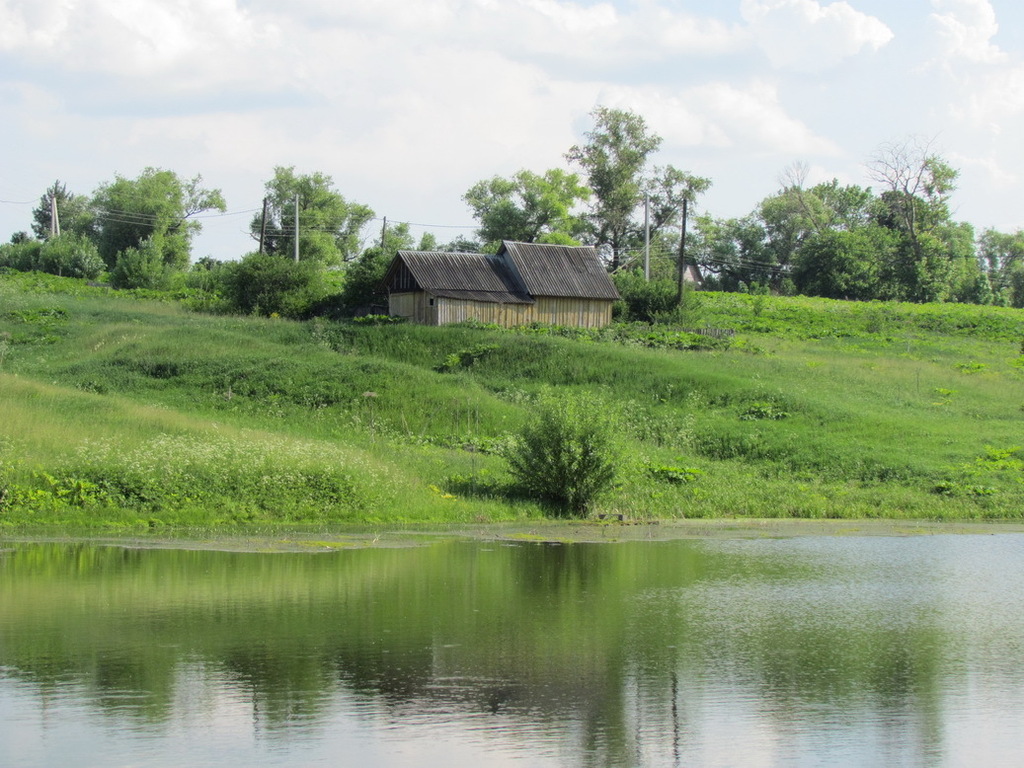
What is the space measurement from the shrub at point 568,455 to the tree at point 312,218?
7495 centimetres

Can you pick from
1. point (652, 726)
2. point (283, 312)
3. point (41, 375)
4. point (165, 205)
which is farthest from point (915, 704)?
point (165, 205)

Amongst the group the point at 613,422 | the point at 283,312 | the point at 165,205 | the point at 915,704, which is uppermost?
the point at 165,205

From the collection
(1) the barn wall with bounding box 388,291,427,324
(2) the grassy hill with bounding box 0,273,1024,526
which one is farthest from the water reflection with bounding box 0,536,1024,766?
(1) the barn wall with bounding box 388,291,427,324

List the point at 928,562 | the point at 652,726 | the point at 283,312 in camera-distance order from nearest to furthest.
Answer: the point at 652,726
the point at 928,562
the point at 283,312

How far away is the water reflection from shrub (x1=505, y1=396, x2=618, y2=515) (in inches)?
243

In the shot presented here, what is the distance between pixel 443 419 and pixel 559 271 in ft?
94.5

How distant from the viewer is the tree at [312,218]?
10219 centimetres

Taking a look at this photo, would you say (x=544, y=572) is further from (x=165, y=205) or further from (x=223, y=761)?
(x=165, y=205)

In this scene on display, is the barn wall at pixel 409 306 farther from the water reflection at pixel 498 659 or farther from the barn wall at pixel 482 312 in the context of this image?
the water reflection at pixel 498 659

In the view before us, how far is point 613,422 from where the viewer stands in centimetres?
2847

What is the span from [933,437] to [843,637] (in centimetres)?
2196

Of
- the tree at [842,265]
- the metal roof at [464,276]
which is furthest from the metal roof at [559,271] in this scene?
the tree at [842,265]

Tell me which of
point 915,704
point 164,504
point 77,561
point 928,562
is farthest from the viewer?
point 164,504

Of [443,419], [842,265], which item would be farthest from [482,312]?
[842,265]
